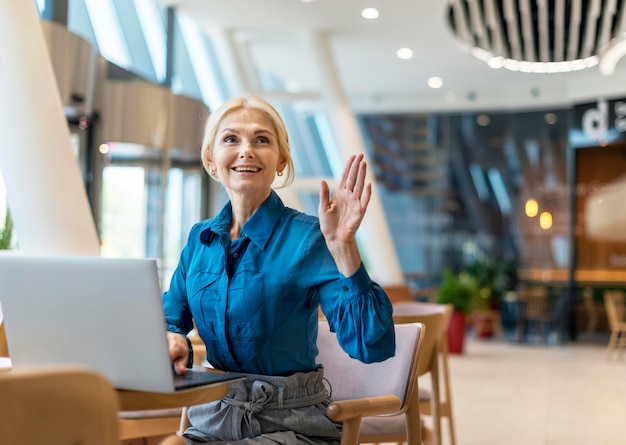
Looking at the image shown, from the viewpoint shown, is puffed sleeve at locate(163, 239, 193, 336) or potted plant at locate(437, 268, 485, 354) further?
potted plant at locate(437, 268, 485, 354)

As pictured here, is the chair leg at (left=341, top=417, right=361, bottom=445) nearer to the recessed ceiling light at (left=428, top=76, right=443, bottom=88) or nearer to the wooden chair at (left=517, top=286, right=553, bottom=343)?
the wooden chair at (left=517, top=286, right=553, bottom=343)

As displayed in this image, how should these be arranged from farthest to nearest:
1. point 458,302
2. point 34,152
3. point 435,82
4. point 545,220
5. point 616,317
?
point 435,82 → point 545,220 → point 458,302 → point 616,317 → point 34,152

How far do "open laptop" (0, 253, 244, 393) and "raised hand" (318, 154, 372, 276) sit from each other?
16.4 inches

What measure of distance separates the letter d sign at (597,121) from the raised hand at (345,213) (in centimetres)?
1214

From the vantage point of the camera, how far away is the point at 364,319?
6.25 feet

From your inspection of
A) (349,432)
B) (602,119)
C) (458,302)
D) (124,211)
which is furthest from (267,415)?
(602,119)

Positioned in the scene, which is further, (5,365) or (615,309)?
(615,309)

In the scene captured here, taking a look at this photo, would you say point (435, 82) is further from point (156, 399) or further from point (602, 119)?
A: point (156, 399)

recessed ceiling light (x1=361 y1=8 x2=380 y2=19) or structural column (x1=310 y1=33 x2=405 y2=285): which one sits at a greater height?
recessed ceiling light (x1=361 y1=8 x2=380 y2=19)

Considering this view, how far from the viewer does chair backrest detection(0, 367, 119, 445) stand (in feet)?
3.78

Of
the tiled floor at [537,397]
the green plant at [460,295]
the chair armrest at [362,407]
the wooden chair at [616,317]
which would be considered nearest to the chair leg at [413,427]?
the chair armrest at [362,407]

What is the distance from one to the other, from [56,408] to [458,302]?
9.95 m

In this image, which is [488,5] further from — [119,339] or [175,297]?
[119,339]

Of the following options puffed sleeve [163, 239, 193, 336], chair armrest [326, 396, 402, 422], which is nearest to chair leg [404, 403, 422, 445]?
chair armrest [326, 396, 402, 422]
